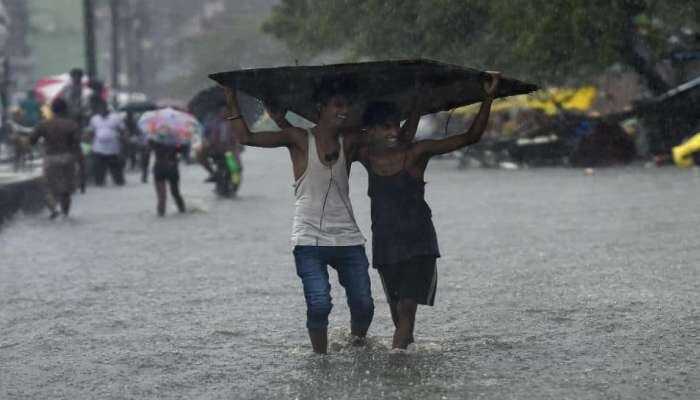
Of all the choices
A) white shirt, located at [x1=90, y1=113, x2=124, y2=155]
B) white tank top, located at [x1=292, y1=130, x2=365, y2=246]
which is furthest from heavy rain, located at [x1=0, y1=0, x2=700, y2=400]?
white shirt, located at [x1=90, y1=113, x2=124, y2=155]

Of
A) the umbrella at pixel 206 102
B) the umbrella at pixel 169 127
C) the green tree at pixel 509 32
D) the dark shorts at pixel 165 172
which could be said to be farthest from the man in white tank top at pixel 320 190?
the dark shorts at pixel 165 172

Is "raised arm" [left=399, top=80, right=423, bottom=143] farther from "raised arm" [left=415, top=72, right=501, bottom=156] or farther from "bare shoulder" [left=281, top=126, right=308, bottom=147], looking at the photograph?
"bare shoulder" [left=281, top=126, right=308, bottom=147]

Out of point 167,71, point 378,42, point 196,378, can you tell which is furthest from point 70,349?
point 167,71

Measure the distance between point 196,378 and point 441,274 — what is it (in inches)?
198

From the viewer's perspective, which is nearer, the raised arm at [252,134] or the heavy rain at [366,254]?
the heavy rain at [366,254]

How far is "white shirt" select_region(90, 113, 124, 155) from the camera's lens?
1179 inches

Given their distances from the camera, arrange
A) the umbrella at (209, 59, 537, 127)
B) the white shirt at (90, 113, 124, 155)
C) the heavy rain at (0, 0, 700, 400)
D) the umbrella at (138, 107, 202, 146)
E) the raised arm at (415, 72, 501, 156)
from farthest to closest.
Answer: the white shirt at (90, 113, 124, 155), the umbrella at (138, 107, 202, 146), the raised arm at (415, 72, 501, 156), the heavy rain at (0, 0, 700, 400), the umbrella at (209, 59, 537, 127)

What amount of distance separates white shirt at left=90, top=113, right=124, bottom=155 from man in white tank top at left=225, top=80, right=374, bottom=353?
22353mm

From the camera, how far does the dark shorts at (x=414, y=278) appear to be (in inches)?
317

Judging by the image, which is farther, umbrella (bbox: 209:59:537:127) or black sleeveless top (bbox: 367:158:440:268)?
black sleeveless top (bbox: 367:158:440:268)

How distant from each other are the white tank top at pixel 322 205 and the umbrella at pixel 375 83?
271 millimetres

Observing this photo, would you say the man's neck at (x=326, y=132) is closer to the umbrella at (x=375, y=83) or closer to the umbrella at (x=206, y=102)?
the umbrella at (x=375, y=83)

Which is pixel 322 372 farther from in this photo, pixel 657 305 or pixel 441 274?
pixel 441 274

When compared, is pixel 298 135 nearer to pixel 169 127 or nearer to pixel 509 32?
pixel 169 127
